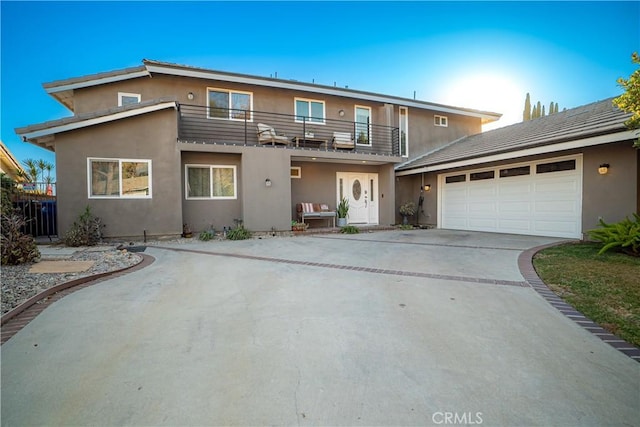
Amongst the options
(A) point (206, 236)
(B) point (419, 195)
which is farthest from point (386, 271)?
(B) point (419, 195)

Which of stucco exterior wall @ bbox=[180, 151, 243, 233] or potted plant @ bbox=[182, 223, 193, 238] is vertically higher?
stucco exterior wall @ bbox=[180, 151, 243, 233]

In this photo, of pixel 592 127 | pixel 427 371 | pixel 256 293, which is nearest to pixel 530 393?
pixel 427 371

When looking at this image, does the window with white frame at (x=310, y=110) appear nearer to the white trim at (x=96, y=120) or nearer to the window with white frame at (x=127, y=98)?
the white trim at (x=96, y=120)

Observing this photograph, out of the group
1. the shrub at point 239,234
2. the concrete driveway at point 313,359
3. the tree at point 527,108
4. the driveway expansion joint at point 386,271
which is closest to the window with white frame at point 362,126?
the shrub at point 239,234

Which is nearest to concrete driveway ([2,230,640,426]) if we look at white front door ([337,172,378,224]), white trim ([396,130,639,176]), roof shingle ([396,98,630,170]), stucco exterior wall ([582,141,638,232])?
white trim ([396,130,639,176])

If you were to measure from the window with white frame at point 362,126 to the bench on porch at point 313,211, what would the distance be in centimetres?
375

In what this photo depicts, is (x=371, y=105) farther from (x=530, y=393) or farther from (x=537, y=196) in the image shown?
(x=530, y=393)

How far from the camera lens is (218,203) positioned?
11.2m

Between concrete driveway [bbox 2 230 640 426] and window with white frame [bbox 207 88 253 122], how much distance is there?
870 centimetres

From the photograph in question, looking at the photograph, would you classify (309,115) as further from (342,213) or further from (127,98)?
(127,98)

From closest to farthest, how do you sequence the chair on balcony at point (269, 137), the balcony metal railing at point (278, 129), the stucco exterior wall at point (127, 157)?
the stucco exterior wall at point (127, 157)
the chair on balcony at point (269, 137)
the balcony metal railing at point (278, 129)

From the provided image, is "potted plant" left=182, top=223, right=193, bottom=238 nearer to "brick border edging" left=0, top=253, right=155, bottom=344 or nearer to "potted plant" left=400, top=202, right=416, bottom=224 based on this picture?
"brick border edging" left=0, top=253, right=155, bottom=344

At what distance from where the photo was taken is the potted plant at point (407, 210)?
14203 mm

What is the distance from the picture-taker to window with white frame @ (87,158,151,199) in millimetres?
9047
